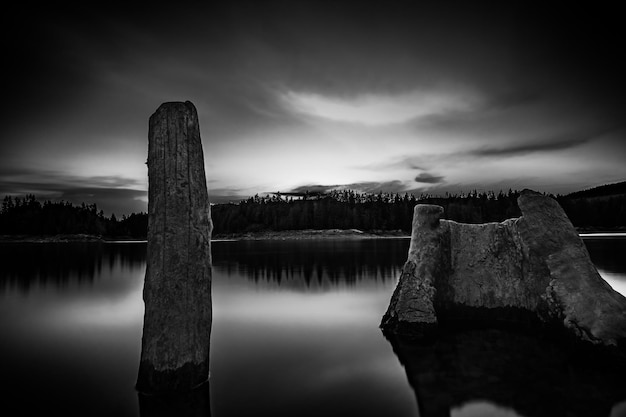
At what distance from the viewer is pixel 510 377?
6.00 meters

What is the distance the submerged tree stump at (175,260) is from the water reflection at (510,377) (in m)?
3.47

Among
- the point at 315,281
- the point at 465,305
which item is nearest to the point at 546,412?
the point at 465,305

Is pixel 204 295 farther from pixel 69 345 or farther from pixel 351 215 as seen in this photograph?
pixel 351 215

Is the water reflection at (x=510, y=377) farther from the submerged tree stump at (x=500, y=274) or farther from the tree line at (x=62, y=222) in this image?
the tree line at (x=62, y=222)

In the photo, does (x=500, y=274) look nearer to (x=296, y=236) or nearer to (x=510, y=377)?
(x=510, y=377)

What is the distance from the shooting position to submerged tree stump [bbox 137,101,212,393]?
17.6 feet

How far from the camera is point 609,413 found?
4891mm

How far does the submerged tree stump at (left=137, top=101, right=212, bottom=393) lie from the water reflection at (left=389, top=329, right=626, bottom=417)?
11.4ft

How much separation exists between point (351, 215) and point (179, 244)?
127366 millimetres

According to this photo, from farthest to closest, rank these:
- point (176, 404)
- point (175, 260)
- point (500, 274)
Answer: point (500, 274) < point (175, 260) < point (176, 404)

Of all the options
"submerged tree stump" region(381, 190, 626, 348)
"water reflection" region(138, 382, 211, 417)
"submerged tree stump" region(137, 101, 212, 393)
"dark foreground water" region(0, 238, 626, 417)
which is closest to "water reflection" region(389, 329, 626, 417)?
"dark foreground water" region(0, 238, 626, 417)

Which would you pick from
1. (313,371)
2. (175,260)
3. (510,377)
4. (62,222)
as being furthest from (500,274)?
(62,222)

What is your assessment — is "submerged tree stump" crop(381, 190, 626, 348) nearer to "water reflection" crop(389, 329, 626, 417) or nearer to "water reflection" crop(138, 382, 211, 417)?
"water reflection" crop(389, 329, 626, 417)

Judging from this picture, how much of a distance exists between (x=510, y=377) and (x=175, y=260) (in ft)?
18.4
